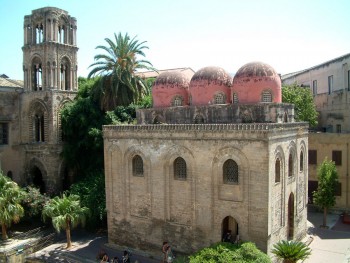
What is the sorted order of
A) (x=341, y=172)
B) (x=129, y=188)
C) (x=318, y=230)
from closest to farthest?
(x=129, y=188)
(x=318, y=230)
(x=341, y=172)

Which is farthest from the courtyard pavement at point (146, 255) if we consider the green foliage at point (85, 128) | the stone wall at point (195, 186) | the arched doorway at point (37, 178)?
the arched doorway at point (37, 178)

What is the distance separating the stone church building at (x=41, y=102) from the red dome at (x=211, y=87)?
39.8 ft

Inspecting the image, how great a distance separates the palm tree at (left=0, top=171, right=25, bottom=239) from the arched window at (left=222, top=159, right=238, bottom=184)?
12566mm

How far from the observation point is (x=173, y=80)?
2055 centimetres

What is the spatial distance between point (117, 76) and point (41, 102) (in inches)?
237

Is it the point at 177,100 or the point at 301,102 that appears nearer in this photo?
the point at 177,100

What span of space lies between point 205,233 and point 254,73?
26.9 ft

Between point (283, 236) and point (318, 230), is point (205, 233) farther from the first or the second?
point (318, 230)

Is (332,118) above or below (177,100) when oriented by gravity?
below

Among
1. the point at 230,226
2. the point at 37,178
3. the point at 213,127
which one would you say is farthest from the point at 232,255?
the point at 37,178

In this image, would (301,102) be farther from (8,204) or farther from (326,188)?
(8,204)

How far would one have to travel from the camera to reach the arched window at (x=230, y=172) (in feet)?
53.0

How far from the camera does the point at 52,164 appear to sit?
26547 millimetres

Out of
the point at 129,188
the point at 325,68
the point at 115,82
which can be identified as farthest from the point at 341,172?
the point at 115,82
